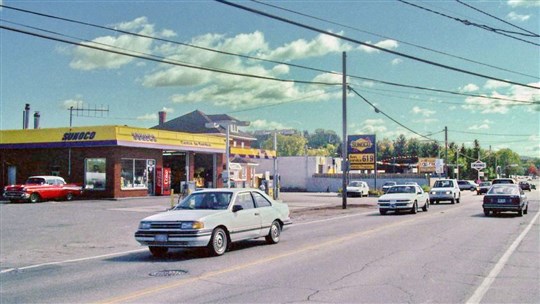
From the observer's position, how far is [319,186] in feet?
246

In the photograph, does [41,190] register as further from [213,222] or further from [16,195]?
[213,222]

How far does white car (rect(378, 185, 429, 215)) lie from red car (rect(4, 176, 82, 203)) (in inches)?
873

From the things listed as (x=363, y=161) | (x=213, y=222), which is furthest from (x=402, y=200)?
(x=363, y=161)

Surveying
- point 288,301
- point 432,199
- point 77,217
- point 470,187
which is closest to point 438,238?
point 288,301

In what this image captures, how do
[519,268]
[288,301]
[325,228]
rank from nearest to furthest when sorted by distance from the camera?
[288,301], [519,268], [325,228]

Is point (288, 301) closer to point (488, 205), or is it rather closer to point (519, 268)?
point (519, 268)

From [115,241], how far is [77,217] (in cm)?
919

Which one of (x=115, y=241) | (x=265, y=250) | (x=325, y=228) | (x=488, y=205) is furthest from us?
(x=488, y=205)

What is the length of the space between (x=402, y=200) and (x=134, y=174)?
2269 centimetres

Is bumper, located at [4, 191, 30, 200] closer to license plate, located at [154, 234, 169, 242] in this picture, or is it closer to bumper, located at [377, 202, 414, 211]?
bumper, located at [377, 202, 414, 211]

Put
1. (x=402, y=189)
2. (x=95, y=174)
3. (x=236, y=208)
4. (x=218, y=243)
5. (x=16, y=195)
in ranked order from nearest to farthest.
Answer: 1. (x=218, y=243)
2. (x=236, y=208)
3. (x=402, y=189)
4. (x=16, y=195)
5. (x=95, y=174)

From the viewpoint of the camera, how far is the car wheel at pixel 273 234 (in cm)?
1477

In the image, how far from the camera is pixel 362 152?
214 ft

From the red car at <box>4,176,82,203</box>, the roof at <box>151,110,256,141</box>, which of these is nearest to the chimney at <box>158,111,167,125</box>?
the roof at <box>151,110,256,141</box>
